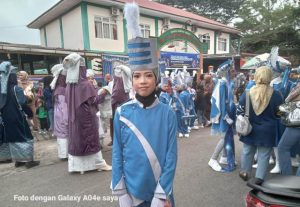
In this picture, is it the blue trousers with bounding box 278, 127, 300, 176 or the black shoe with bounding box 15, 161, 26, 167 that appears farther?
the black shoe with bounding box 15, 161, 26, 167

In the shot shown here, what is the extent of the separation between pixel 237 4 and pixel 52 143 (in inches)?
1592

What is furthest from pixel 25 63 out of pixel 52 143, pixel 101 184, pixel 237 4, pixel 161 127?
pixel 237 4

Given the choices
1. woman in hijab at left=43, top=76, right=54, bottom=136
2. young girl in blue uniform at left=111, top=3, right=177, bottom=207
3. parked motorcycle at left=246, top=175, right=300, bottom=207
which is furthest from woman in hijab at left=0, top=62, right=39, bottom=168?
parked motorcycle at left=246, top=175, right=300, bottom=207

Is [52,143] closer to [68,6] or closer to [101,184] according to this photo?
[101,184]

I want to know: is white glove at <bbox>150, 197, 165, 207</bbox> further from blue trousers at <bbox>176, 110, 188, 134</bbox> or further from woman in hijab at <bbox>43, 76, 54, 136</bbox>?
woman in hijab at <bbox>43, 76, 54, 136</bbox>

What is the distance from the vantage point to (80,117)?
4.62m

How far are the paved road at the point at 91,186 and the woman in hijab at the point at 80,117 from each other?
11.2 inches

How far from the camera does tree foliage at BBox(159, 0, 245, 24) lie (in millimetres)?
39969

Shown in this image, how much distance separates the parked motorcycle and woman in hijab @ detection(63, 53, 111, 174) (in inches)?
134

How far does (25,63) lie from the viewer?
40.3 ft

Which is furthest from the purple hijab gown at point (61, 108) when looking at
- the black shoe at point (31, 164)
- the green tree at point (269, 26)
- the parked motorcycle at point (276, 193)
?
the green tree at point (269, 26)

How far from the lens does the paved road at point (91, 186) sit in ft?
12.1

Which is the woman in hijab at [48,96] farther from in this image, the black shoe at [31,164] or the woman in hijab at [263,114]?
the woman in hijab at [263,114]

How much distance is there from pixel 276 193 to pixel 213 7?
141 ft
